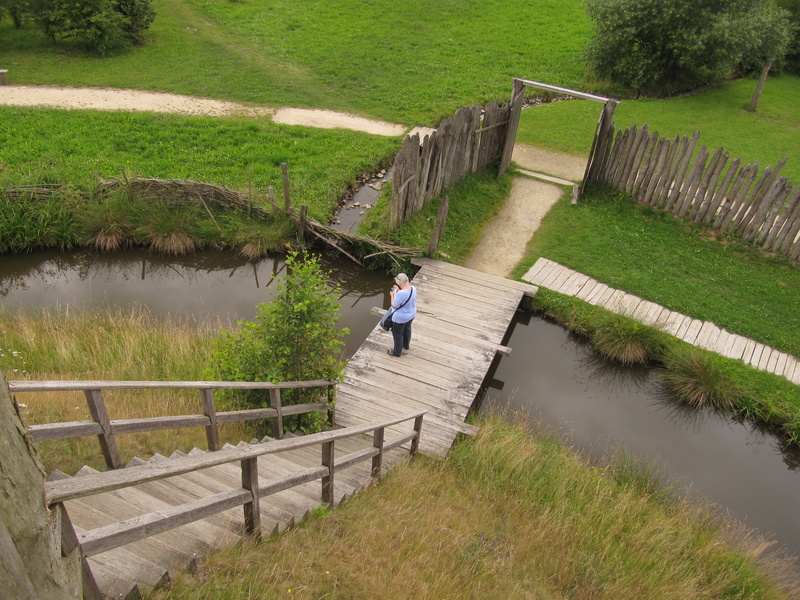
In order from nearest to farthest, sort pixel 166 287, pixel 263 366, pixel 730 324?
pixel 263 366 < pixel 730 324 < pixel 166 287

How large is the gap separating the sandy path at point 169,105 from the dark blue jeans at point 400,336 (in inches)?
313

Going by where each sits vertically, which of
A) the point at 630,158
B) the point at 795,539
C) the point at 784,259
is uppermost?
the point at 630,158

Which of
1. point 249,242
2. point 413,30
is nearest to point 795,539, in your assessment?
point 249,242

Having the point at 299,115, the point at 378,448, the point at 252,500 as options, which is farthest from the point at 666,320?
the point at 299,115

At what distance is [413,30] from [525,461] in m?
18.7

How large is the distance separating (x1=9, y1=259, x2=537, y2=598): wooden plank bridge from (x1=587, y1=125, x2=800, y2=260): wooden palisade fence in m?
4.44

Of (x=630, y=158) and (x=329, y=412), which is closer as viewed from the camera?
(x=329, y=412)

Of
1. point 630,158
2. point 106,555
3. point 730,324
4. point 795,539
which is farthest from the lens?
point 630,158

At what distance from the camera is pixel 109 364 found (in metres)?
7.93

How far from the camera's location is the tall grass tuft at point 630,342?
9664mm

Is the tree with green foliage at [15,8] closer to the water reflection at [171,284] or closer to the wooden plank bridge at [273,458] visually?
the water reflection at [171,284]

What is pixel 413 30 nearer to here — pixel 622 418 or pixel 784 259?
pixel 784 259

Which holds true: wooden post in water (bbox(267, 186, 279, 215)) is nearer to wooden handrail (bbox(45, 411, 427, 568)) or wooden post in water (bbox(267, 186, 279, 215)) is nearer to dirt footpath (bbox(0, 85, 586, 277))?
dirt footpath (bbox(0, 85, 586, 277))

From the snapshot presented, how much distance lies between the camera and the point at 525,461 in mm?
7012
